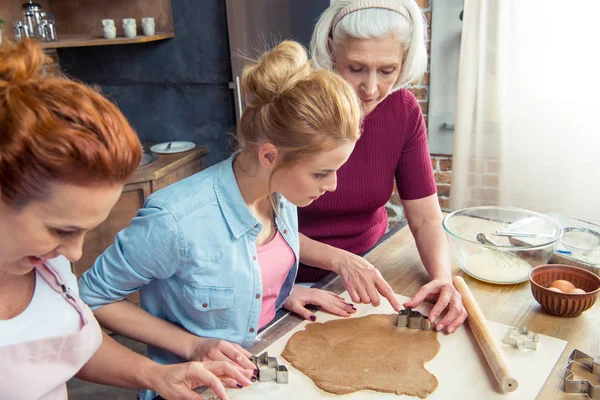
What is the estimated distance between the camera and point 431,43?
2570 mm

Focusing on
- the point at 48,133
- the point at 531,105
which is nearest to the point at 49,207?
the point at 48,133

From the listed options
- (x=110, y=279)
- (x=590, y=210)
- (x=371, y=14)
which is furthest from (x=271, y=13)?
(x=110, y=279)

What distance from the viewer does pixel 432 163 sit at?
278 cm

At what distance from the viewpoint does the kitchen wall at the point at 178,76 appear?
2.86 meters

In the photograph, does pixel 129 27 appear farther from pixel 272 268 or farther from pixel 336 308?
pixel 336 308

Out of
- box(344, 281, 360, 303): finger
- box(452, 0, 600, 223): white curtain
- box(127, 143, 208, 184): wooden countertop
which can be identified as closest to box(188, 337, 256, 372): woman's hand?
box(344, 281, 360, 303): finger

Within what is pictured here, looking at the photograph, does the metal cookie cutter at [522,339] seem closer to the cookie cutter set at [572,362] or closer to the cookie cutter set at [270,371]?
the cookie cutter set at [572,362]

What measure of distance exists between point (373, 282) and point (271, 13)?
1.74 meters

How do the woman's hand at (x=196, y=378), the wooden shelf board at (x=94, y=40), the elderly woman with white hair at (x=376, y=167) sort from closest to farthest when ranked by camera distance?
1. the woman's hand at (x=196, y=378)
2. the elderly woman with white hair at (x=376, y=167)
3. the wooden shelf board at (x=94, y=40)

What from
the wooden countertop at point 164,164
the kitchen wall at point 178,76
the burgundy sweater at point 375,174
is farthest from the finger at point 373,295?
the kitchen wall at point 178,76

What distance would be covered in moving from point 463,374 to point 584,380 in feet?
0.69

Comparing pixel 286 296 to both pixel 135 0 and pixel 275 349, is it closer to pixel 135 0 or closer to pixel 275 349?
pixel 275 349

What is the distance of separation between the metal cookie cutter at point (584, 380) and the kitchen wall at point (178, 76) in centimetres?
219

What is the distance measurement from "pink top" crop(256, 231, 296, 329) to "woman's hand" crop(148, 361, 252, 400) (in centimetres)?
32
